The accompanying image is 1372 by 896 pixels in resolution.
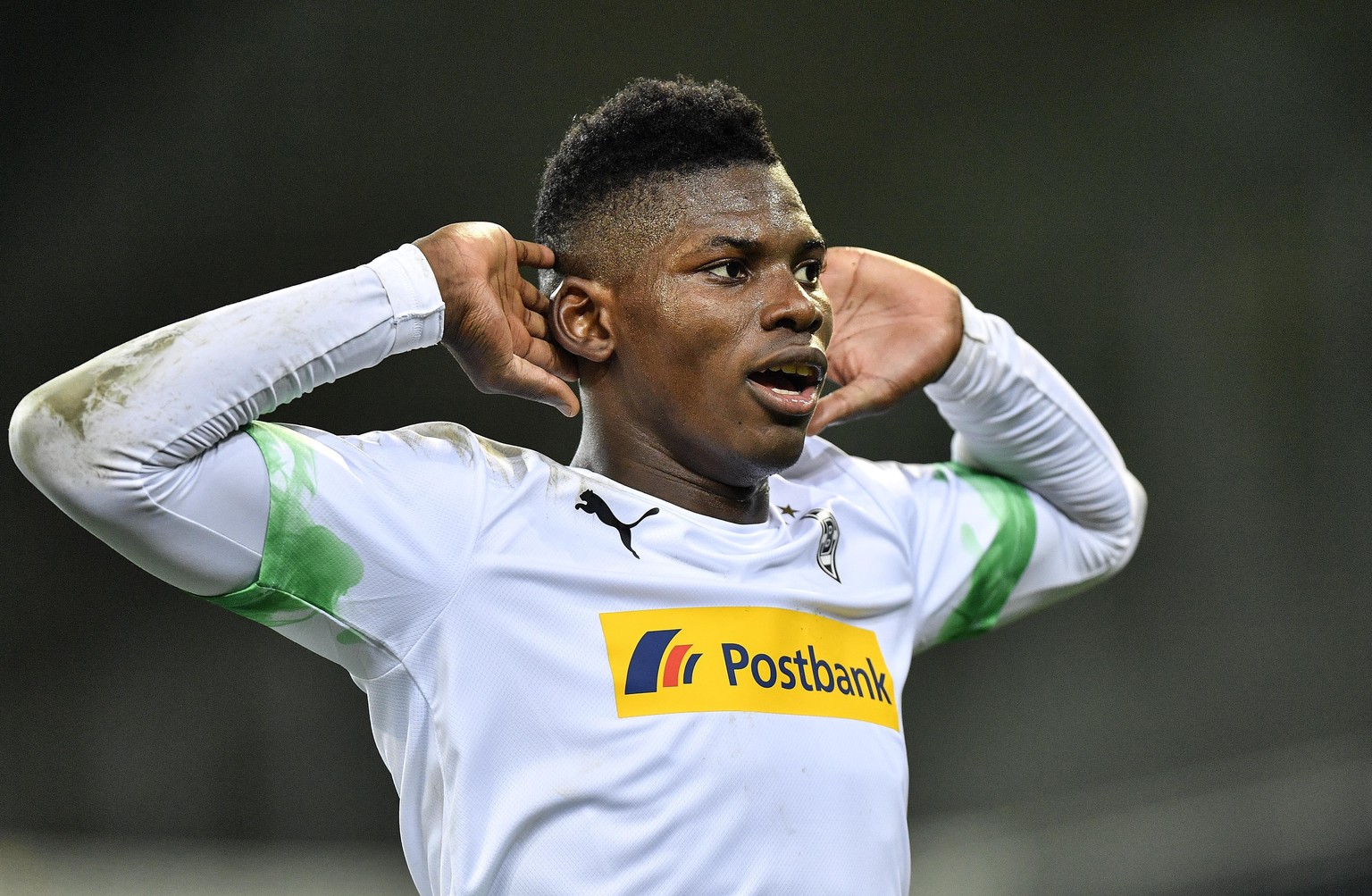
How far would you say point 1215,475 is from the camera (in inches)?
175

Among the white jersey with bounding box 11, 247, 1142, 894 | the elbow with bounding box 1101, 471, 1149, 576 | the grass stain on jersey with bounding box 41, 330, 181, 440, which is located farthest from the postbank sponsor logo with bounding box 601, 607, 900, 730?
the elbow with bounding box 1101, 471, 1149, 576

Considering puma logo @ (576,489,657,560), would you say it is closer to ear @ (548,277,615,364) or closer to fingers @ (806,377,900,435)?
ear @ (548,277,615,364)

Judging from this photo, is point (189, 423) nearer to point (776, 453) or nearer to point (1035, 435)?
point (776, 453)

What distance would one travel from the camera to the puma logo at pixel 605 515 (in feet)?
5.44

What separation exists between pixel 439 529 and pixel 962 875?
3.19m

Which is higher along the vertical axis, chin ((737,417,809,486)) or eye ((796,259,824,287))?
eye ((796,259,824,287))

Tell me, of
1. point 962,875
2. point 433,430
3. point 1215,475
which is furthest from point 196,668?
point 1215,475

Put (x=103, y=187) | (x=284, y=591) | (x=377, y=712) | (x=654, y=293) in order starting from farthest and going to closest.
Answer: (x=103, y=187), (x=654, y=293), (x=377, y=712), (x=284, y=591)

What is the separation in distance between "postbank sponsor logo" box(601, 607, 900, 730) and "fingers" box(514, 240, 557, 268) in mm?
482

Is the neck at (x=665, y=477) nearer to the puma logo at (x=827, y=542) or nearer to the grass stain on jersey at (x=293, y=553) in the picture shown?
the puma logo at (x=827, y=542)

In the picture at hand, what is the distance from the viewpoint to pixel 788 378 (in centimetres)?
179

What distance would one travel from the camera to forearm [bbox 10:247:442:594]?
1.35 meters

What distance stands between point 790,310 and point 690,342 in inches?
5.2

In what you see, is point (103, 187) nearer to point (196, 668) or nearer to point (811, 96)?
point (196, 668)
